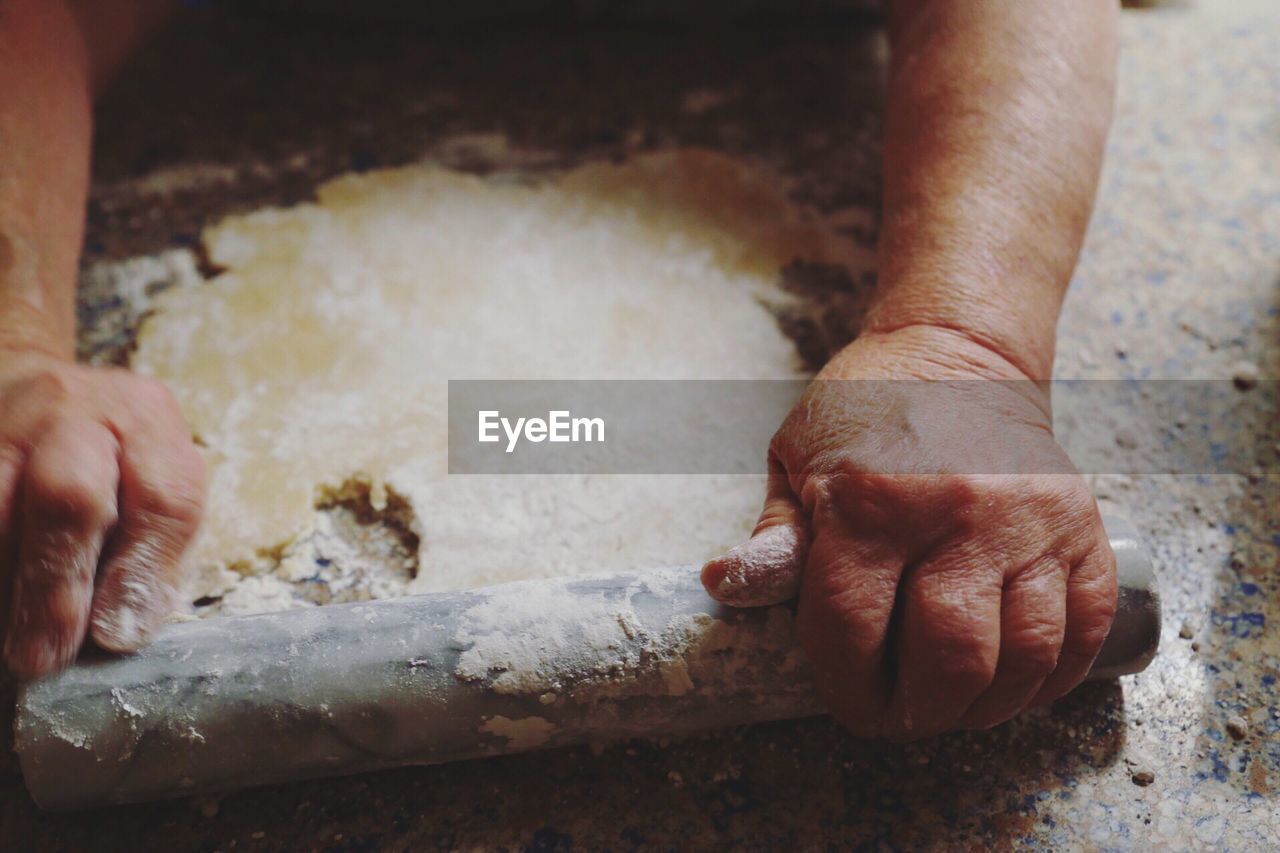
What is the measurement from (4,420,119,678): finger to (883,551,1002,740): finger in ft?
2.63

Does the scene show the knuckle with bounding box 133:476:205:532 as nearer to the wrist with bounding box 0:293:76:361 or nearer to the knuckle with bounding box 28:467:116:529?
the knuckle with bounding box 28:467:116:529

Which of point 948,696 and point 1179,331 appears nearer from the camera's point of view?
point 948,696

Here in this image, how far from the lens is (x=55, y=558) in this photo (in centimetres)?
97

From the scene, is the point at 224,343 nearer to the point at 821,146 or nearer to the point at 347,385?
the point at 347,385

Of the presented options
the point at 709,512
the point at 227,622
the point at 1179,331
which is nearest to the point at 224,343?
the point at 227,622

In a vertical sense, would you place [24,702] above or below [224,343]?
below

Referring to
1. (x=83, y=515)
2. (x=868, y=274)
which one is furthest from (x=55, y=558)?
(x=868, y=274)

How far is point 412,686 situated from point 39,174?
0.90 meters

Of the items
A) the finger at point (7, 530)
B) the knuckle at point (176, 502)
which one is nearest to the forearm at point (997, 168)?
the knuckle at point (176, 502)

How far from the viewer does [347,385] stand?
1384 millimetres

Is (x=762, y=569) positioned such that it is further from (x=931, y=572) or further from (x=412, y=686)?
(x=412, y=686)

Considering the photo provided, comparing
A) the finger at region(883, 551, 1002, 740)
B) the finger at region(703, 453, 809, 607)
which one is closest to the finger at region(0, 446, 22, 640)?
the finger at region(703, 453, 809, 607)

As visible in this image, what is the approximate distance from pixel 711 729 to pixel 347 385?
687 mm

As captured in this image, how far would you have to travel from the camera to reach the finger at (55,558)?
0.96 metres
